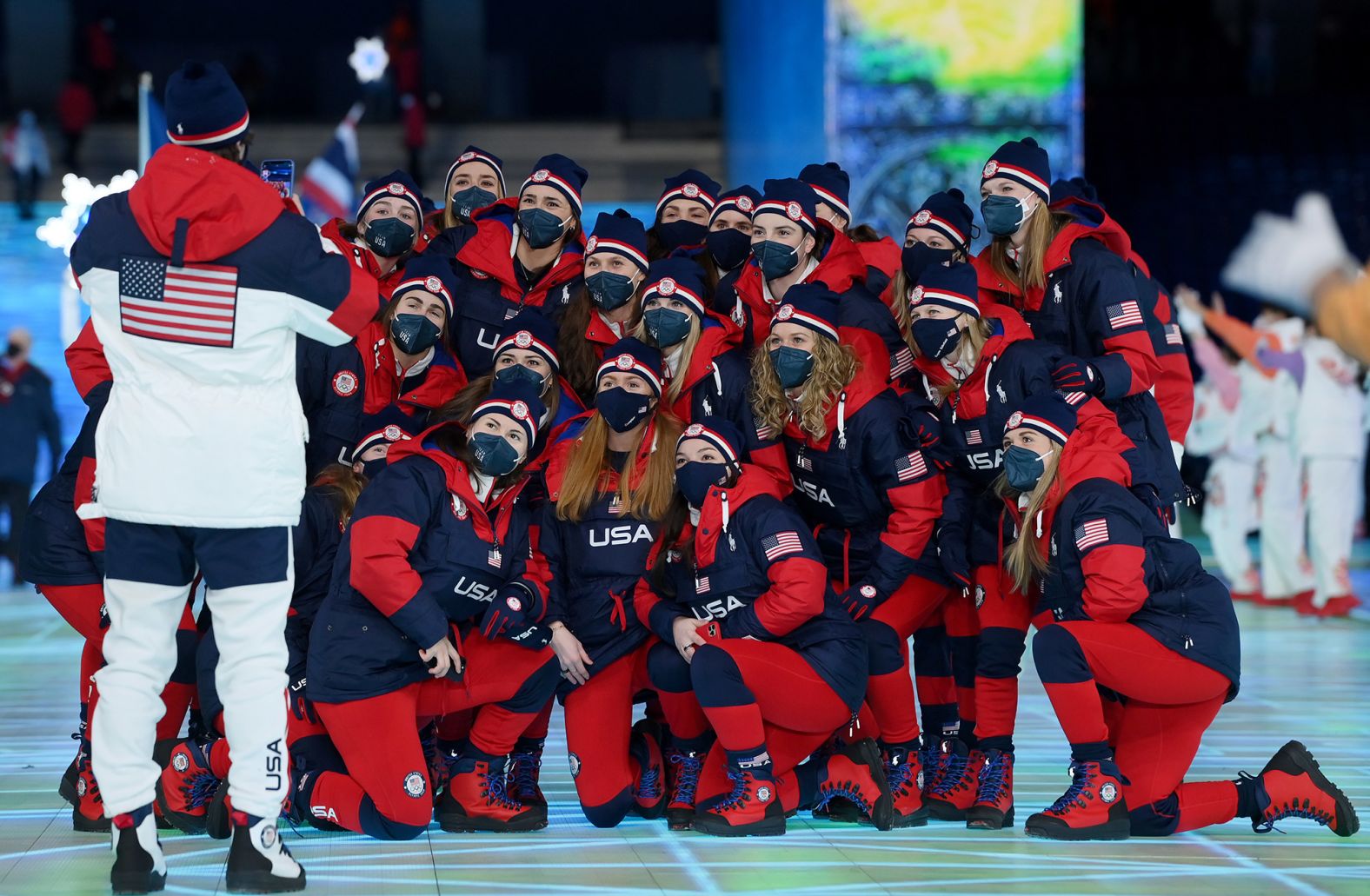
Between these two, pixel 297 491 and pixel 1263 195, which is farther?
pixel 1263 195

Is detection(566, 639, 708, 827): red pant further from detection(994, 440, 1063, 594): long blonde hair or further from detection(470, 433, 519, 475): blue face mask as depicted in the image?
detection(994, 440, 1063, 594): long blonde hair

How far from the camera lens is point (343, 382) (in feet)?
17.3

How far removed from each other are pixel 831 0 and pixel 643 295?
7500mm

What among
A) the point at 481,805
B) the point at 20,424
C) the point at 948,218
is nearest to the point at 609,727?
the point at 481,805

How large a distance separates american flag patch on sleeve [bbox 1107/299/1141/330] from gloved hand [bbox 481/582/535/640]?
1984mm

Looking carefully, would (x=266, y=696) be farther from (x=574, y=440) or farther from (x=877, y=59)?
(x=877, y=59)

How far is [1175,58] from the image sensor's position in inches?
804

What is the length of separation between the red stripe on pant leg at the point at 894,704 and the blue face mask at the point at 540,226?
1.83m

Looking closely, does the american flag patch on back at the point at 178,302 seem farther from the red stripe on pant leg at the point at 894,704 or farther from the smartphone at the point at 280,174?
the red stripe on pant leg at the point at 894,704

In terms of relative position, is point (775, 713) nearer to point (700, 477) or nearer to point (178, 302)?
point (700, 477)

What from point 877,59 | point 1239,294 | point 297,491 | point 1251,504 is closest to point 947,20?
point 877,59

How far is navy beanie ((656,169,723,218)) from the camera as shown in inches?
237

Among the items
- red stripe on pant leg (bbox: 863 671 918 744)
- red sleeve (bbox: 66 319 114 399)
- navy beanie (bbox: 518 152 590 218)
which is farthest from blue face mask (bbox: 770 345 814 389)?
red sleeve (bbox: 66 319 114 399)

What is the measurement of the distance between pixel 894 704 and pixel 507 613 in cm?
123
